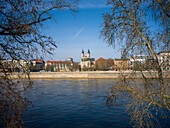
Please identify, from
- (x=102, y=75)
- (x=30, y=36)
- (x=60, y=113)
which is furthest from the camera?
(x=102, y=75)

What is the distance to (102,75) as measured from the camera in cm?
5341

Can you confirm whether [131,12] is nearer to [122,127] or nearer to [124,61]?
[124,61]

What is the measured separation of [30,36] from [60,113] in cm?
844

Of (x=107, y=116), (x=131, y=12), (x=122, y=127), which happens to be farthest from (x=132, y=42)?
(x=107, y=116)

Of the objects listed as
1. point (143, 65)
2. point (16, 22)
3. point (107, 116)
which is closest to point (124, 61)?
point (143, 65)

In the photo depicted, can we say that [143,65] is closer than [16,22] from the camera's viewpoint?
No

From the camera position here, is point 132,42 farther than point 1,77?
Yes

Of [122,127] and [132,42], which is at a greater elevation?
[132,42]

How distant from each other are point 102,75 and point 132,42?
48.8 metres

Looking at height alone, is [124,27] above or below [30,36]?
above

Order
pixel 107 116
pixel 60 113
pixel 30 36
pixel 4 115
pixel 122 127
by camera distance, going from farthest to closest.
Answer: pixel 60 113 → pixel 107 116 → pixel 122 127 → pixel 30 36 → pixel 4 115

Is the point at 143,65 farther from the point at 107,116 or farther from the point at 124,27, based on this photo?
the point at 107,116

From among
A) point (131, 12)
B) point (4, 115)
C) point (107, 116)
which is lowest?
point (107, 116)

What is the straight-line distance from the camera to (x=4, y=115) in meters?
3.11
